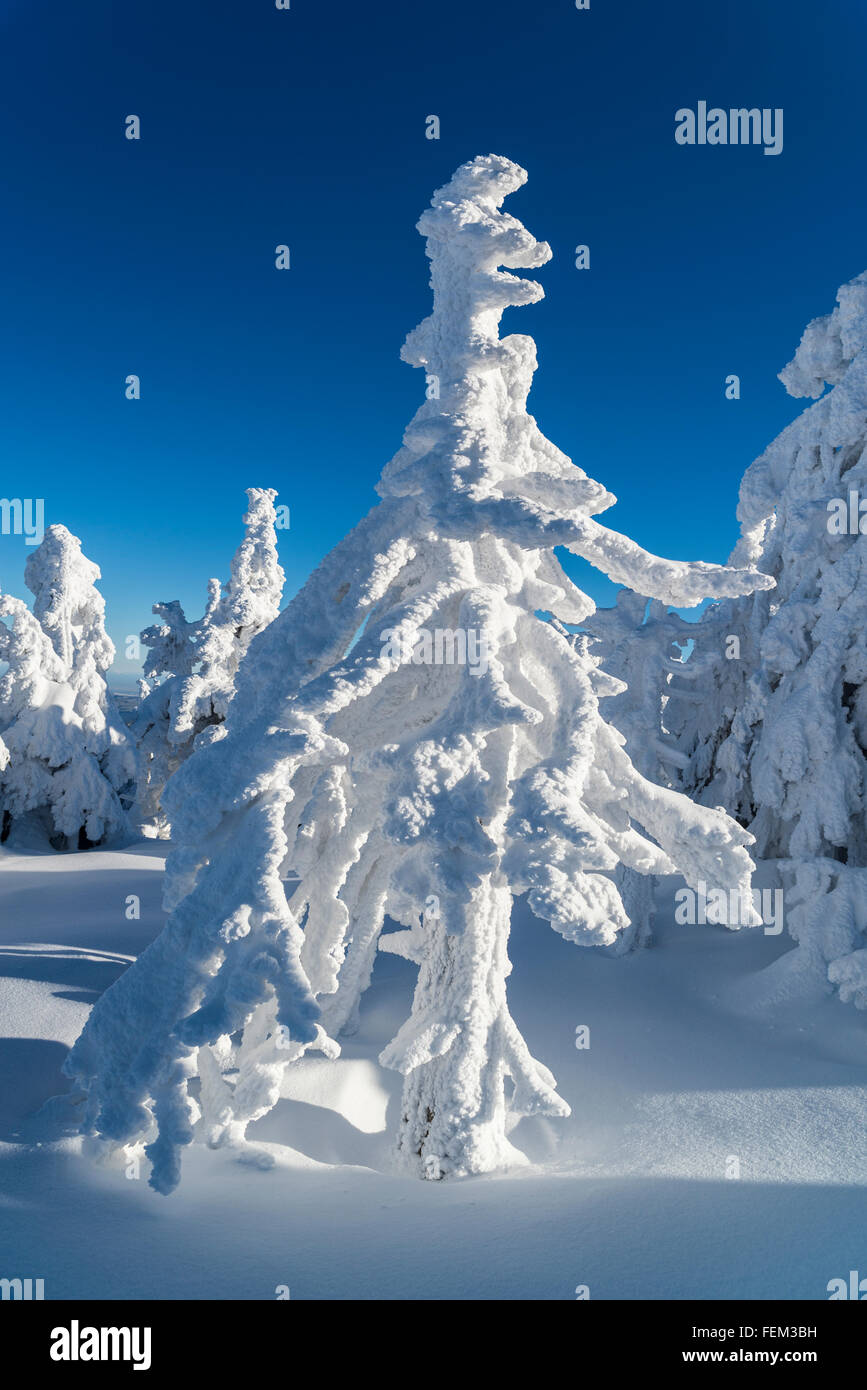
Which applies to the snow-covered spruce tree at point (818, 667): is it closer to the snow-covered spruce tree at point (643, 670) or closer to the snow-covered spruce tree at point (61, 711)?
the snow-covered spruce tree at point (643, 670)

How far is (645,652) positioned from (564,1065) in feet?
20.3

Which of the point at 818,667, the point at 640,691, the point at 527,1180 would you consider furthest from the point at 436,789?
the point at 640,691

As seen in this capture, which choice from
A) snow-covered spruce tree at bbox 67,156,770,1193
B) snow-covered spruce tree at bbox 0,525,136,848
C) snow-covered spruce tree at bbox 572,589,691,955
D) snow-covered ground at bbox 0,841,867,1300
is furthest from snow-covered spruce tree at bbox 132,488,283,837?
snow-covered spruce tree at bbox 67,156,770,1193

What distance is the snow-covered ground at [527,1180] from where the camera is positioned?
3.72 meters

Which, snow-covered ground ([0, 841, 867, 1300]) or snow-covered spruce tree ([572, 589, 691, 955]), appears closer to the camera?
snow-covered ground ([0, 841, 867, 1300])

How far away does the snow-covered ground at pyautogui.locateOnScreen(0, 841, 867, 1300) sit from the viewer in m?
3.72

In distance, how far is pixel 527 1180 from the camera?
4.90 metres

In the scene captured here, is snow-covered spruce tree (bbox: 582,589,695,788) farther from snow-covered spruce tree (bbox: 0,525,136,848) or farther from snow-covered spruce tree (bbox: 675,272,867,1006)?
snow-covered spruce tree (bbox: 0,525,136,848)

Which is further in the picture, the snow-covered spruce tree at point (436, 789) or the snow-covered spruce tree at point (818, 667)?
the snow-covered spruce tree at point (818, 667)

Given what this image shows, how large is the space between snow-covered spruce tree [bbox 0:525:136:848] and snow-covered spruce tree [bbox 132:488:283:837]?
185 cm

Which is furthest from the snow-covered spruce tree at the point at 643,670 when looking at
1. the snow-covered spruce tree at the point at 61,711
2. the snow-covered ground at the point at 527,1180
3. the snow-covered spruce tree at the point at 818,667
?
the snow-covered spruce tree at the point at 61,711

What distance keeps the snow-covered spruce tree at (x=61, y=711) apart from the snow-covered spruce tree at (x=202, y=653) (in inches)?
72.8

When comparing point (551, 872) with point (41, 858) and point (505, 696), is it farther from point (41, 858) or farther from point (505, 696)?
point (41, 858)

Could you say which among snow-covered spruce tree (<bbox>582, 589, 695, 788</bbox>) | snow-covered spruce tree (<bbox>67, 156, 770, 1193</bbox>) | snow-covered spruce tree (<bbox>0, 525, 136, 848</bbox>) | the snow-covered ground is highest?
snow-covered spruce tree (<bbox>0, 525, 136, 848</bbox>)
